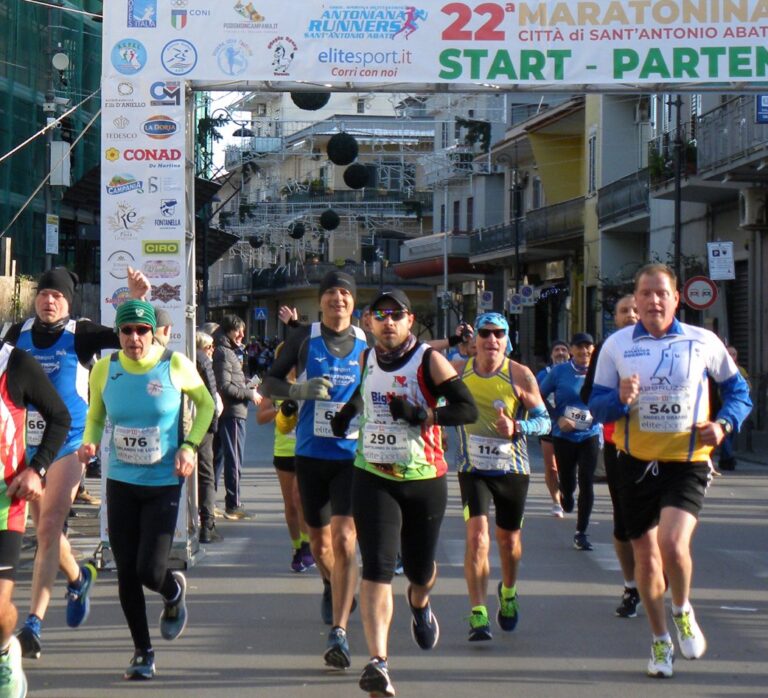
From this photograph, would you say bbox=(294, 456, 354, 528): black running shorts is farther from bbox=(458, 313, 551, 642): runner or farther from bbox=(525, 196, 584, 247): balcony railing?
bbox=(525, 196, 584, 247): balcony railing

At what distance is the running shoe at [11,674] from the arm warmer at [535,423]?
133 inches

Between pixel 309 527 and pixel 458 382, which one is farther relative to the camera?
pixel 309 527

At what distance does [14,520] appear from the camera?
5801 millimetres

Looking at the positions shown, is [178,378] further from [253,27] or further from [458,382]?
[253,27]

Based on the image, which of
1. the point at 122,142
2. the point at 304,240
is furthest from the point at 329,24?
the point at 304,240

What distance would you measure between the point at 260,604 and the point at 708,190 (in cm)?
2422

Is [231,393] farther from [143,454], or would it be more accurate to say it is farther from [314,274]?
[314,274]

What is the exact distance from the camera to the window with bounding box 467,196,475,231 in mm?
61906

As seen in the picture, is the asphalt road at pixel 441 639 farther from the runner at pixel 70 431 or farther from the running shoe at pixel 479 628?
the runner at pixel 70 431

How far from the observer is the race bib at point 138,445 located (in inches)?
281

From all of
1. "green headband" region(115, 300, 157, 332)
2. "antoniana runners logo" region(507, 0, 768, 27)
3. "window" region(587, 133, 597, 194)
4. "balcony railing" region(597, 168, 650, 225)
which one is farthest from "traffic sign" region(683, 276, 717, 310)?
"window" region(587, 133, 597, 194)

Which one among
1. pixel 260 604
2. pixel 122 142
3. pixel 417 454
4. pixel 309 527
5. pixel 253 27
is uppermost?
pixel 253 27

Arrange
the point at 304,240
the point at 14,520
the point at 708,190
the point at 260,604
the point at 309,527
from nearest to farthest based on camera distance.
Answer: the point at 14,520 → the point at 309,527 → the point at 260,604 → the point at 708,190 → the point at 304,240

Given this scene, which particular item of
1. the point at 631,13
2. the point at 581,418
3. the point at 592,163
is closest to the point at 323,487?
the point at 581,418
